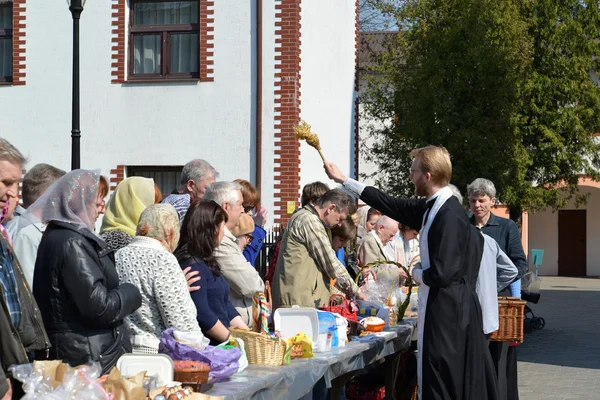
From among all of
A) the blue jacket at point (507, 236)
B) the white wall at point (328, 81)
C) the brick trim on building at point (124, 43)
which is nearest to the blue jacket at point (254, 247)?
the blue jacket at point (507, 236)

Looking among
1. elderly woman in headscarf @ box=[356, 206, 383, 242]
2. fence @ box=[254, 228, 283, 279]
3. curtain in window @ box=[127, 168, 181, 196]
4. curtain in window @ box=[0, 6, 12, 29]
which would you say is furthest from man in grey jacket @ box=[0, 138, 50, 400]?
curtain in window @ box=[0, 6, 12, 29]

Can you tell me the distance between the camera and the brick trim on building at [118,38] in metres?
17.8

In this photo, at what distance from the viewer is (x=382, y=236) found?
10250mm

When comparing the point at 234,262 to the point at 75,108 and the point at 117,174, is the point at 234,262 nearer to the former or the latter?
the point at 75,108

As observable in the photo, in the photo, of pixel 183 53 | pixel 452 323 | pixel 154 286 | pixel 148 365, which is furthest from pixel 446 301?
pixel 183 53

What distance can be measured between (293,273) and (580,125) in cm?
1916

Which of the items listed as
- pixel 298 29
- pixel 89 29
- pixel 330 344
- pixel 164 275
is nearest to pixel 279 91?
pixel 298 29

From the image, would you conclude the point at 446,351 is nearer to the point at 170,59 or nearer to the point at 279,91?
the point at 279,91

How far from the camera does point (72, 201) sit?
484 cm

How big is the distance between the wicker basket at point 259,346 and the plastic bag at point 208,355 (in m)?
0.51

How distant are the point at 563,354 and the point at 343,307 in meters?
7.37

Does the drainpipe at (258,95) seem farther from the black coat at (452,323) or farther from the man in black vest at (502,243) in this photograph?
the black coat at (452,323)

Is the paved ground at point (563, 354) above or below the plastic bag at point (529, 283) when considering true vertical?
below

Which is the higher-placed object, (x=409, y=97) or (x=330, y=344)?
(x=409, y=97)
